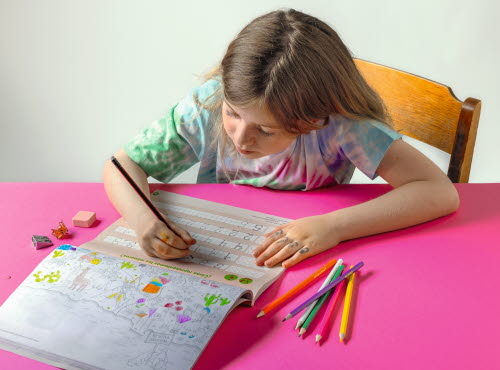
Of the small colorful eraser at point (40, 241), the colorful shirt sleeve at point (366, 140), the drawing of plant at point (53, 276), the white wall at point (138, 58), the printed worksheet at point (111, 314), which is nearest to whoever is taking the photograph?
the printed worksheet at point (111, 314)

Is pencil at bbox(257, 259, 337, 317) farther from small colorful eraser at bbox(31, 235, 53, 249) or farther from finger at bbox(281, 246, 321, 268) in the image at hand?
small colorful eraser at bbox(31, 235, 53, 249)

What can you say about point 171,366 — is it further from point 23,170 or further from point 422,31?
point 23,170

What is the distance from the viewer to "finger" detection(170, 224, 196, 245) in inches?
32.8

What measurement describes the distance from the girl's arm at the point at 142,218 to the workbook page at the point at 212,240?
13 millimetres

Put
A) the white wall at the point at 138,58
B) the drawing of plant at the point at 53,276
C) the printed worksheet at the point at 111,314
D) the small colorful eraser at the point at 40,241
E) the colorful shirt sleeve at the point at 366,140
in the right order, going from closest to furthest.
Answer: the printed worksheet at the point at 111,314 → the drawing of plant at the point at 53,276 → the small colorful eraser at the point at 40,241 → the colorful shirt sleeve at the point at 366,140 → the white wall at the point at 138,58

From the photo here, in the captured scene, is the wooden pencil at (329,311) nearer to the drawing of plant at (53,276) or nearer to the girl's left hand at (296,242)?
the girl's left hand at (296,242)

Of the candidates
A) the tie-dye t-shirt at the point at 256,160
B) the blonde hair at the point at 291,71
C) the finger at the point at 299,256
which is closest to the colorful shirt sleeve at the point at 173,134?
the tie-dye t-shirt at the point at 256,160

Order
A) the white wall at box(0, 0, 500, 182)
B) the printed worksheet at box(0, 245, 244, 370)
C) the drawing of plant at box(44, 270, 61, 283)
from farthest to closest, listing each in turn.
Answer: the white wall at box(0, 0, 500, 182) → the drawing of plant at box(44, 270, 61, 283) → the printed worksheet at box(0, 245, 244, 370)

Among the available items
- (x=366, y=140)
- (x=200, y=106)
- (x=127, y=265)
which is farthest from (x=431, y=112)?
(x=127, y=265)

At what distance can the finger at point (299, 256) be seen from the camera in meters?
0.80

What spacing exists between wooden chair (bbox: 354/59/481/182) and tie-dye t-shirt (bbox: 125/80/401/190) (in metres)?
0.18

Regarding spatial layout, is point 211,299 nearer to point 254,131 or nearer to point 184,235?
point 184,235

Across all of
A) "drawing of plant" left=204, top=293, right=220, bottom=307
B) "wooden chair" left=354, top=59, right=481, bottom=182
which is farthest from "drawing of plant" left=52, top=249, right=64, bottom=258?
"wooden chair" left=354, top=59, right=481, bottom=182

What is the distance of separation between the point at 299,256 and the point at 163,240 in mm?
190
